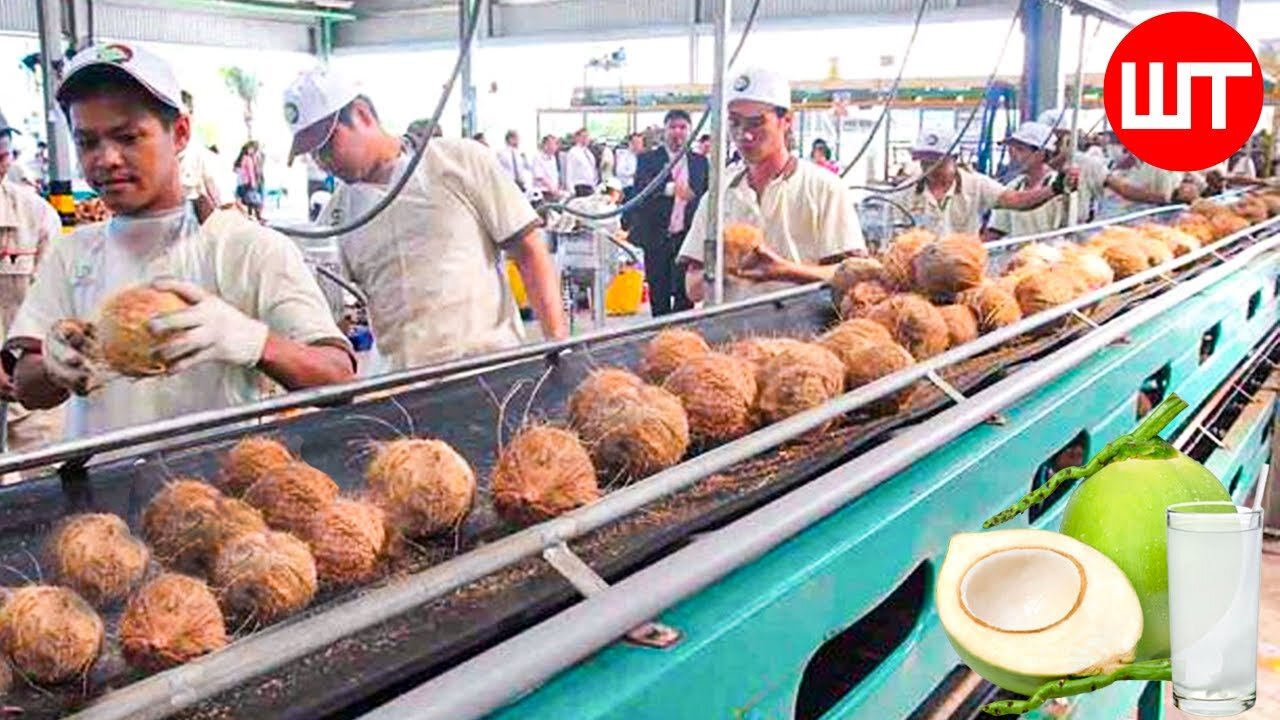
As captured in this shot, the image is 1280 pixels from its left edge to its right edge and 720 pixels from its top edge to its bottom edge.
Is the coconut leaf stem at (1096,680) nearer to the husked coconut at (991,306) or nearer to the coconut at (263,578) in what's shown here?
the coconut at (263,578)

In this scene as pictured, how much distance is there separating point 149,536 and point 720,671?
0.60 m

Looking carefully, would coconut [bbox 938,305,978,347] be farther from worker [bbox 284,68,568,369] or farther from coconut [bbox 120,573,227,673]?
coconut [bbox 120,573,227,673]

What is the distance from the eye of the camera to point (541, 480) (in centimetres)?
126

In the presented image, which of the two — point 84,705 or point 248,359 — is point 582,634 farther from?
point 248,359

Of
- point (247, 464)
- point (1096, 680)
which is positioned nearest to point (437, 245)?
point (247, 464)

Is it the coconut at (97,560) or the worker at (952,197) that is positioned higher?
the worker at (952,197)

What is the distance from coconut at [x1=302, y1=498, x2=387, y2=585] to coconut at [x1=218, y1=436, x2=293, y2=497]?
178 mm

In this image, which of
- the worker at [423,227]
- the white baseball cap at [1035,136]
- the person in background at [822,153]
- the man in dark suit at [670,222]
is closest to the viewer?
the worker at [423,227]

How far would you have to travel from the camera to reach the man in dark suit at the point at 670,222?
6.39 meters

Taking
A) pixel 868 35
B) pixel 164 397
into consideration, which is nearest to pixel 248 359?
pixel 164 397

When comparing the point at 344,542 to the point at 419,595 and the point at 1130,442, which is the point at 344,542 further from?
the point at 1130,442

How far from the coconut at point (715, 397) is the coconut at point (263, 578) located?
0.67 m

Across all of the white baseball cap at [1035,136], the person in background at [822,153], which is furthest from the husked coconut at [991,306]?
the person in background at [822,153]

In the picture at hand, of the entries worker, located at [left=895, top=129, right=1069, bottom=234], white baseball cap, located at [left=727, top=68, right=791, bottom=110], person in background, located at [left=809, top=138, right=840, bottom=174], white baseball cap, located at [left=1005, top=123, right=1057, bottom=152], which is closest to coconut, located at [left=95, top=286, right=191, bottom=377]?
white baseball cap, located at [left=727, top=68, right=791, bottom=110]
